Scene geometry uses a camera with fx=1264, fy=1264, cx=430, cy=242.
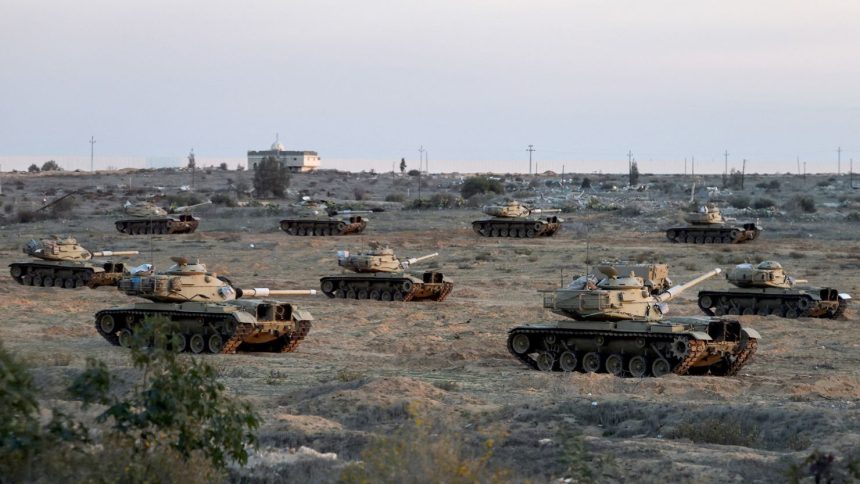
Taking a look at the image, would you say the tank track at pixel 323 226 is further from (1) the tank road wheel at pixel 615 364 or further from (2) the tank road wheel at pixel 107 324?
(1) the tank road wheel at pixel 615 364

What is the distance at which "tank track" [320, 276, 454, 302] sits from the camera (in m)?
35.9

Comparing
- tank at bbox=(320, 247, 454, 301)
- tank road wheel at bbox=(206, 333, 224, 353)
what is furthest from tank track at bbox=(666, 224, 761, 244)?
tank road wheel at bbox=(206, 333, 224, 353)

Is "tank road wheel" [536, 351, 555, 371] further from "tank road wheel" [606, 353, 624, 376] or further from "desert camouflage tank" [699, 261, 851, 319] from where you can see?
"desert camouflage tank" [699, 261, 851, 319]

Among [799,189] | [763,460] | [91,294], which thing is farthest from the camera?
[799,189]

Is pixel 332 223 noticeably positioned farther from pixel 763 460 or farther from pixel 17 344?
pixel 763 460

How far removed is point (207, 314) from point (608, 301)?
779 centimetres

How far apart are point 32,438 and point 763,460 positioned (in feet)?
22.5

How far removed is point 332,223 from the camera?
201ft

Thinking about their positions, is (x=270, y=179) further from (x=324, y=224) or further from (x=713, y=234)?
(x=713, y=234)

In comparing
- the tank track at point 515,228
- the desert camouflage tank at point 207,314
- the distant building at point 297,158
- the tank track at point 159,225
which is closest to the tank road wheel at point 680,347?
the desert camouflage tank at point 207,314

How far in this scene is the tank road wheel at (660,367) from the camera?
22047 mm

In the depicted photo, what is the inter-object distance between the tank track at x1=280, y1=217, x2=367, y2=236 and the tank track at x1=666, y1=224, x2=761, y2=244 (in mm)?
15098

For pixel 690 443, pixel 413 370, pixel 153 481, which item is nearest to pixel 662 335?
pixel 413 370

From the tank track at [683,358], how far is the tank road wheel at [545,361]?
10 centimetres
